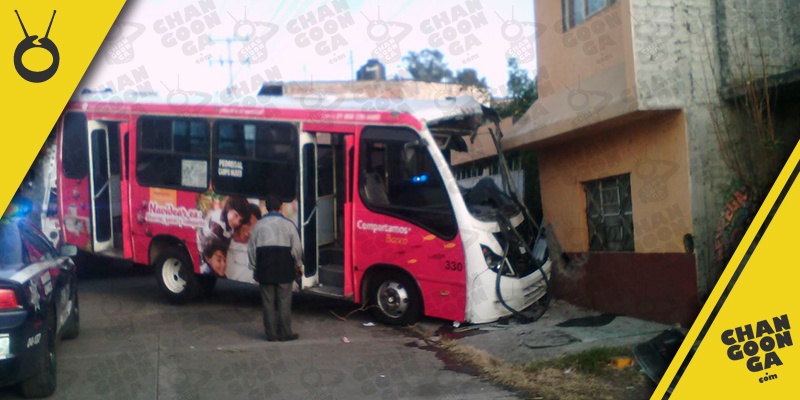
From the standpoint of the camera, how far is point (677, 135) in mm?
7957

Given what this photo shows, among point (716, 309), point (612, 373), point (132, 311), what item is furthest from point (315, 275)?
point (716, 309)

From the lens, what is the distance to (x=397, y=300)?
30.5 feet

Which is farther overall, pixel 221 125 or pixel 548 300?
pixel 221 125

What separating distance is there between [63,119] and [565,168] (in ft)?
24.9

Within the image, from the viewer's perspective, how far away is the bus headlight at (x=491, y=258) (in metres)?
8.76

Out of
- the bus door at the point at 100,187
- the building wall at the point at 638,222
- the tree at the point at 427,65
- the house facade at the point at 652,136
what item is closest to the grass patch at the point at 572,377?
the building wall at the point at 638,222

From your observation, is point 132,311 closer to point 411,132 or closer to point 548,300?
point 411,132

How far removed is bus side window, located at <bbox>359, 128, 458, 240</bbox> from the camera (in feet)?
29.2

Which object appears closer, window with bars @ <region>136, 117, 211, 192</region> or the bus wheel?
the bus wheel

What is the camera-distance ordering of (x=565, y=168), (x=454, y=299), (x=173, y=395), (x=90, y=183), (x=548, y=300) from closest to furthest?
1. (x=173, y=395)
2. (x=454, y=299)
3. (x=548, y=300)
4. (x=565, y=168)
5. (x=90, y=183)

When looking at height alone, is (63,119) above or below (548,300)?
above

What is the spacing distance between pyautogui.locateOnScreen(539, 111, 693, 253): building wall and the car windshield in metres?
6.44

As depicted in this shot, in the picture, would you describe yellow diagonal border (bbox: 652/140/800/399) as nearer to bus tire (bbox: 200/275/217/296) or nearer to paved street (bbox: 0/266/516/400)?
paved street (bbox: 0/266/516/400)
